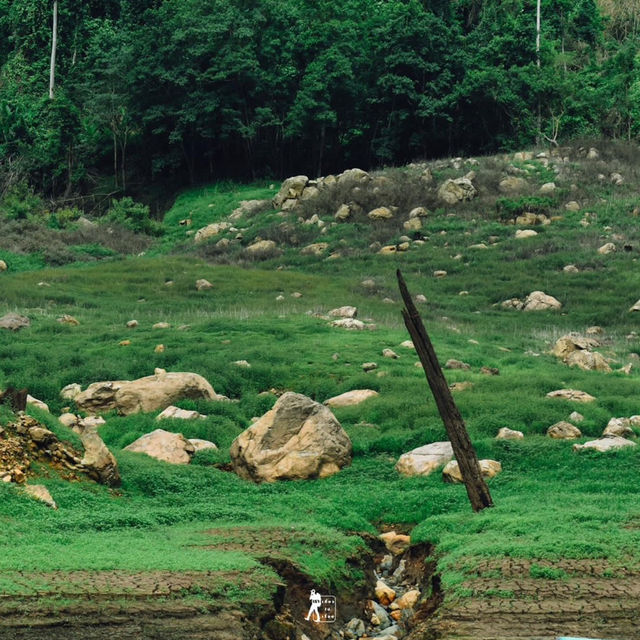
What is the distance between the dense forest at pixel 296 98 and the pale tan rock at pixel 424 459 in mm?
35774

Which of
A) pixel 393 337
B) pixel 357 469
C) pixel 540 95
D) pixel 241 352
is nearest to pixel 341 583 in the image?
pixel 357 469

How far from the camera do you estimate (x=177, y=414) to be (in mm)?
17953

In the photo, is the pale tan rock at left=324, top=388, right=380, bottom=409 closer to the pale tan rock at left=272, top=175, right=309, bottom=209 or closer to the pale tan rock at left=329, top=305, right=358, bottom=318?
the pale tan rock at left=329, top=305, right=358, bottom=318

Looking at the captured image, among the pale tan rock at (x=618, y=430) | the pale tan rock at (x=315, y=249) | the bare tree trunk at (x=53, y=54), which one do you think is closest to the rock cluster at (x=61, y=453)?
the pale tan rock at (x=618, y=430)

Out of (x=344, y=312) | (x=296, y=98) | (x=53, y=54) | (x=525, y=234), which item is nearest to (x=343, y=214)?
(x=525, y=234)

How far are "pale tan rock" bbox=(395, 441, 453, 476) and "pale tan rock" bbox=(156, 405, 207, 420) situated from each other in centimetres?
397

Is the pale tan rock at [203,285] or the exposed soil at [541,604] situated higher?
the exposed soil at [541,604]

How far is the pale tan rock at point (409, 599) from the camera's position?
10.9 m

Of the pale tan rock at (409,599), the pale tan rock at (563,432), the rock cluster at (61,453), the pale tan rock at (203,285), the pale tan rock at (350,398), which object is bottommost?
the pale tan rock at (203,285)

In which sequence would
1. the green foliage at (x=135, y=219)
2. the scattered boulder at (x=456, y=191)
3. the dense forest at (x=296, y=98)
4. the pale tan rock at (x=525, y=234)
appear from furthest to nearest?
the dense forest at (x=296, y=98)
the green foliage at (x=135, y=219)
the scattered boulder at (x=456, y=191)
the pale tan rock at (x=525, y=234)

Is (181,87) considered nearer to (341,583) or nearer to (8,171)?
(8,171)

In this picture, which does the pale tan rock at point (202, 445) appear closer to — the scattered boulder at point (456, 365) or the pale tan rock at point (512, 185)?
the scattered boulder at point (456, 365)

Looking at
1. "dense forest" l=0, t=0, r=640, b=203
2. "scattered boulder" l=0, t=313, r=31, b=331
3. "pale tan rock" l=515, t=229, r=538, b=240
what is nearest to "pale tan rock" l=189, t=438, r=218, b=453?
"scattered boulder" l=0, t=313, r=31, b=331

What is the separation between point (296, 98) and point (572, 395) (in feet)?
114
